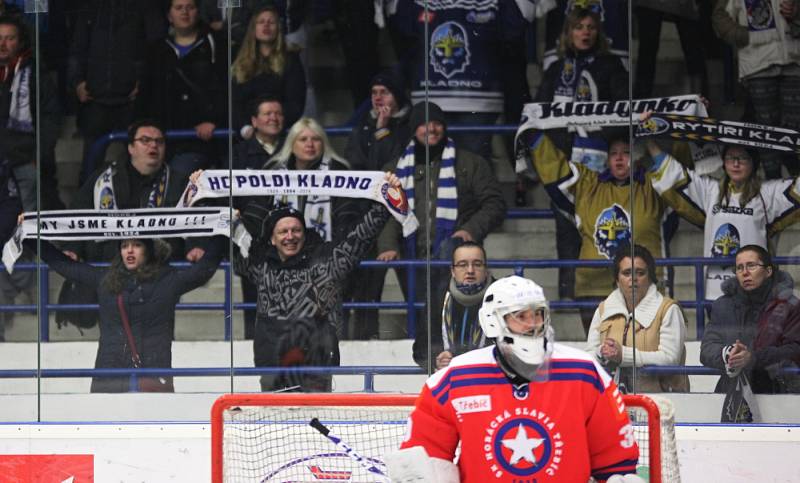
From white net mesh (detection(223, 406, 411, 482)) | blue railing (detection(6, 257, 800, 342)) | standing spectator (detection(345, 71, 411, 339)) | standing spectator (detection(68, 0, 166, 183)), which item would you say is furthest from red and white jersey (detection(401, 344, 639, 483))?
standing spectator (detection(68, 0, 166, 183))

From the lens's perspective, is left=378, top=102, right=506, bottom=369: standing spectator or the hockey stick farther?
left=378, top=102, right=506, bottom=369: standing spectator

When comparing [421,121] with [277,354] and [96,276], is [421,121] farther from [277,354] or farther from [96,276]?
[96,276]

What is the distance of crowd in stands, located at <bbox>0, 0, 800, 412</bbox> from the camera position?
5.25 metres

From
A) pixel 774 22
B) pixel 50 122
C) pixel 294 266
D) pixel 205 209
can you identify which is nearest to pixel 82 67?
pixel 50 122

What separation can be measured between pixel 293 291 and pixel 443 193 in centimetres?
69

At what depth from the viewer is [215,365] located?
5387mm

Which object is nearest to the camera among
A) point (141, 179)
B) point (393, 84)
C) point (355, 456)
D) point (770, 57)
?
point (355, 456)

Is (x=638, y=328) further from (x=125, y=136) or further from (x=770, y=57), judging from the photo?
(x=125, y=136)

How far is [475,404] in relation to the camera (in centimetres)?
351

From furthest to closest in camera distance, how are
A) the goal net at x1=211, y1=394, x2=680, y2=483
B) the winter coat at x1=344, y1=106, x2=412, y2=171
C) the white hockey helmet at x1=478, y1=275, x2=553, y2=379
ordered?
the winter coat at x1=344, y1=106, x2=412, y2=171
the goal net at x1=211, y1=394, x2=680, y2=483
the white hockey helmet at x1=478, y1=275, x2=553, y2=379

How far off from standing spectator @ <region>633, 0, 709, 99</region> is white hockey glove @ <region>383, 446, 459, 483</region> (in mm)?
2206

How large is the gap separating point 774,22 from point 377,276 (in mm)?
1760

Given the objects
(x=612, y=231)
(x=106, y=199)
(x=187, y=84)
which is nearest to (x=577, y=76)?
(x=612, y=231)

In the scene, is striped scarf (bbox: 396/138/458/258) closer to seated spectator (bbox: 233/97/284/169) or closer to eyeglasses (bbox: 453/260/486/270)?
eyeglasses (bbox: 453/260/486/270)
